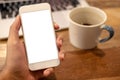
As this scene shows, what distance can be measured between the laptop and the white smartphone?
0.17 metres

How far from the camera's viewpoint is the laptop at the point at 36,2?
2.50 feet

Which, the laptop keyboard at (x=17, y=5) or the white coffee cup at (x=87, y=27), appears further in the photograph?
the laptop keyboard at (x=17, y=5)

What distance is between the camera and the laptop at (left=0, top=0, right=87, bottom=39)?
76 centimetres

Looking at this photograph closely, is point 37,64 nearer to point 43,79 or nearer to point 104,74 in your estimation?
point 43,79

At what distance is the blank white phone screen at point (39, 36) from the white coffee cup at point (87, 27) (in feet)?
0.29

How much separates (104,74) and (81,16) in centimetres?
19

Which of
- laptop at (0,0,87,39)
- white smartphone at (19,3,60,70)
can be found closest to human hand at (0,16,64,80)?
white smartphone at (19,3,60,70)

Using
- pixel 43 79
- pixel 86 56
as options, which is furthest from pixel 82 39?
pixel 43 79

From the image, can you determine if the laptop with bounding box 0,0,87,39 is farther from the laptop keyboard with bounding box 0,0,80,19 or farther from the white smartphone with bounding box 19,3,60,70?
the white smartphone with bounding box 19,3,60,70

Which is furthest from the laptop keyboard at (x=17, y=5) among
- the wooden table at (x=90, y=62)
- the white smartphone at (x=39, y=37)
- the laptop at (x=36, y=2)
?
the white smartphone at (x=39, y=37)

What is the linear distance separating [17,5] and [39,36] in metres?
0.28

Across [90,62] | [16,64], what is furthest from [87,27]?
[16,64]

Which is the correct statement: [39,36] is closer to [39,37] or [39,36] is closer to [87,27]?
[39,37]

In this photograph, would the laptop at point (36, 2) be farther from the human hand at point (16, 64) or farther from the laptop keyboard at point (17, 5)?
the human hand at point (16, 64)
